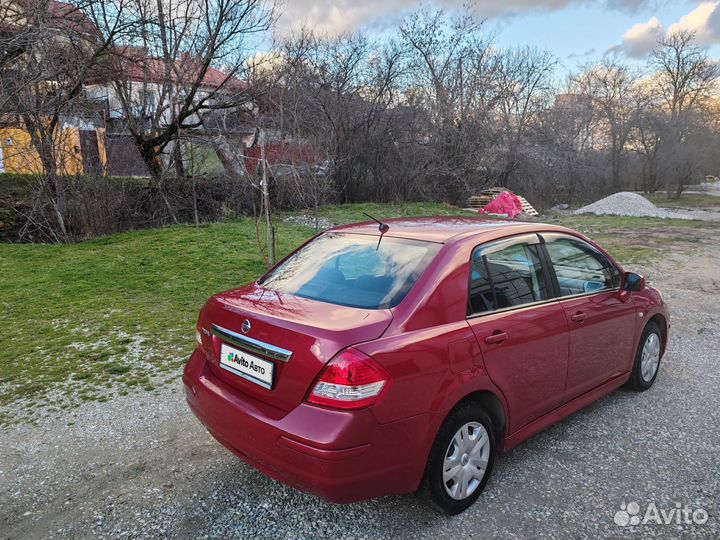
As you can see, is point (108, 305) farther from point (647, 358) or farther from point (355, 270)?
point (647, 358)

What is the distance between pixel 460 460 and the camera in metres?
2.53

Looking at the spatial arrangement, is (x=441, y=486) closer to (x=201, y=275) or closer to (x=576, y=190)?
(x=201, y=275)

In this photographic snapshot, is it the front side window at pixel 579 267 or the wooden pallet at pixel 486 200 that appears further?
the wooden pallet at pixel 486 200

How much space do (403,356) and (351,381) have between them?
28 cm

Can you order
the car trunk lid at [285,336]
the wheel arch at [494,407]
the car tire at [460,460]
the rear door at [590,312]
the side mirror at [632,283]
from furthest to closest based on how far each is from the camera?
the side mirror at [632,283], the rear door at [590,312], the wheel arch at [494,407], the car tire at [460,460], the car trunk lid at [285,336]

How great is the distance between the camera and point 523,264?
306 centimetres

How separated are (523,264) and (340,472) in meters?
1.74

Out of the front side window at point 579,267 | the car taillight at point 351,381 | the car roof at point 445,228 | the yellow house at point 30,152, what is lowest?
the car taillight at point 351,381

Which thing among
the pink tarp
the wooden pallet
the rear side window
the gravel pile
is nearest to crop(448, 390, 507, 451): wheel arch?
the rear side window

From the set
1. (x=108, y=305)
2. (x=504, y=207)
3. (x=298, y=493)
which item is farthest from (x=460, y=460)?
(x=504, y=207)

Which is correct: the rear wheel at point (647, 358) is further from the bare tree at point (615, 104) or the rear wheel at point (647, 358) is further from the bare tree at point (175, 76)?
the bare tree at point (615, 104)

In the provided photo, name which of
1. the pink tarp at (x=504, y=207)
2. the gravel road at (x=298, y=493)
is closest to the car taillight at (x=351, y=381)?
the gravel road at (x=298, y=493)

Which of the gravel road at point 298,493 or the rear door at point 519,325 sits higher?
the rear door at point 519,325

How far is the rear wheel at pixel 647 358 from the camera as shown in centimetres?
394
